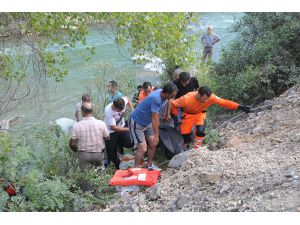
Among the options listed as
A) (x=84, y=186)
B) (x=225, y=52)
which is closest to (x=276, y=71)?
(x=225, y=52)

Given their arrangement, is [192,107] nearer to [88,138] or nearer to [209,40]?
[88,138]

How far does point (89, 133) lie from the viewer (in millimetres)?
6285

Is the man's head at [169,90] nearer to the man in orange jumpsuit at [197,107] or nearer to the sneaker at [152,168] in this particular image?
the man in orange jumpsuit at [197,107]

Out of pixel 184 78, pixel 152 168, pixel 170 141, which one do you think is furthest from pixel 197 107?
pixel 152 168

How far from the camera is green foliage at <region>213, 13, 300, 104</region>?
857 cm

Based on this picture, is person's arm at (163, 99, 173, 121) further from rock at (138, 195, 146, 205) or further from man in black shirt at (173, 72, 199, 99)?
rock at (138, 195, 146, 205)

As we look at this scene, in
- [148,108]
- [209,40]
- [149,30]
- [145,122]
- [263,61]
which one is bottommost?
[145,122]

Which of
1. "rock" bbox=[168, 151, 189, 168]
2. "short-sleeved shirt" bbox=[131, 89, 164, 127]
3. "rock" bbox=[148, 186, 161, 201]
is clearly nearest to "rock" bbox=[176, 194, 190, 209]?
"rock" bbox=[148, 186, 161, 201]

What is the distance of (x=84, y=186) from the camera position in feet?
21.1

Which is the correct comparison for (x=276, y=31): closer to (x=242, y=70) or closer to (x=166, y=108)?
(x=242, y=70)

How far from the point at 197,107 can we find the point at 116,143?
1.39 metres

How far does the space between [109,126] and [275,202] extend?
306 centimetres

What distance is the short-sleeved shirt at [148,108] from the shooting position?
6.12m

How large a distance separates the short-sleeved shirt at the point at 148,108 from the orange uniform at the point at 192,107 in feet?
2.07
